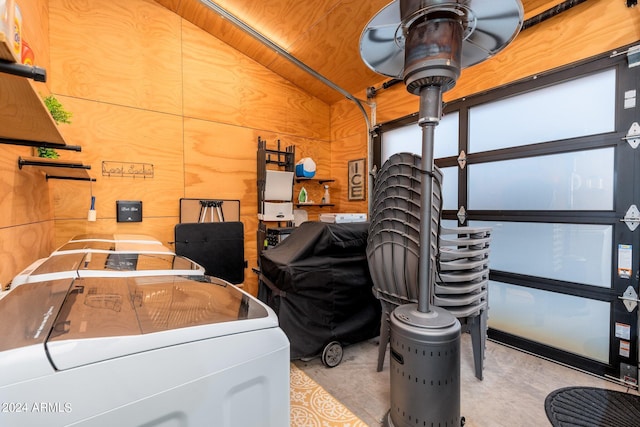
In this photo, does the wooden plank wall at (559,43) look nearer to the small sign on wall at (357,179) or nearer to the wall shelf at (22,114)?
the small sign on wall at (357,179)

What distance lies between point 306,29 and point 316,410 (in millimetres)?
3436

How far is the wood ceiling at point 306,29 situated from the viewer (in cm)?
282

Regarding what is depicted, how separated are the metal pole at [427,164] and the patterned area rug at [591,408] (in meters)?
1.39

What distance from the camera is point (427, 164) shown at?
1.32m

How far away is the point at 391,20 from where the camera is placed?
1.28 m

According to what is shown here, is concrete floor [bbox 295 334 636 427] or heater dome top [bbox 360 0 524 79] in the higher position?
heater dome top [bbox 360 0 524 79]

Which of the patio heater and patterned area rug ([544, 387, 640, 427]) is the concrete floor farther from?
the patio heater

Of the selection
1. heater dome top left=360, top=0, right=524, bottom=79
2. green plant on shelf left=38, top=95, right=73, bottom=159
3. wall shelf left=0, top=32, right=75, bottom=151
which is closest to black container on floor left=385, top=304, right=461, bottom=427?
heater dome top left=360, top=0, right=524, bottom=79

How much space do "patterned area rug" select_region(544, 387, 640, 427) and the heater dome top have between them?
214cm

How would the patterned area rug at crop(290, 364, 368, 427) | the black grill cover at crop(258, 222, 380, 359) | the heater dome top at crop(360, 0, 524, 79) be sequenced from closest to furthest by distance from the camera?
the heater dome top at crop(360, 0, 524, 79), the patterned area rug at crop(290, 364, 368, 427), the black grill cover at crop(258, 222, 380, 359)

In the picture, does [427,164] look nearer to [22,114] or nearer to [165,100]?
[22,114]

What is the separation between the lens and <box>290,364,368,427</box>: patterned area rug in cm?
127

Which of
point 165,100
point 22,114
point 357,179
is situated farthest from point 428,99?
point 165,100

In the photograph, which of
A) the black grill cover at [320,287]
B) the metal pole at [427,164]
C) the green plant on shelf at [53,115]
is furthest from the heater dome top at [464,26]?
the green plant on shelf at [53,115]
